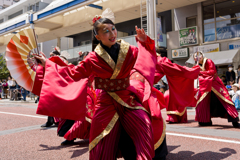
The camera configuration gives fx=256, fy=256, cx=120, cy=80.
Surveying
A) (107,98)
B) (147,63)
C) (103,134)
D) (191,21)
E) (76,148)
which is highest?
(191,21)

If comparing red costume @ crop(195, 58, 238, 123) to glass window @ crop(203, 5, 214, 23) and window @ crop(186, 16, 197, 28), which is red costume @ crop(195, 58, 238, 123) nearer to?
glass window @ crop(203, 5, 214, 23)

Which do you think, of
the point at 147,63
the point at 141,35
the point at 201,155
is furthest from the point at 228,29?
the point at 147,63

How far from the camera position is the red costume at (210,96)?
18.9ft

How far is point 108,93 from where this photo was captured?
2.58 m

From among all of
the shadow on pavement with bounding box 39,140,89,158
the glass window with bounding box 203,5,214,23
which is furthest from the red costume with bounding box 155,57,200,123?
the glass window with bounding box 203,5,214,23

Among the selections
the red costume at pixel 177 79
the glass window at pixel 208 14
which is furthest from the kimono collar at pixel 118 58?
the glass window at pixel 208 14

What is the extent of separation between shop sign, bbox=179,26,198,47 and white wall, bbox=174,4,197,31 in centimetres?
77

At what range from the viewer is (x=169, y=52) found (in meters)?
17.7

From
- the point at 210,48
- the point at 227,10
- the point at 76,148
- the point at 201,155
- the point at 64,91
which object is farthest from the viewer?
the point at 210,48

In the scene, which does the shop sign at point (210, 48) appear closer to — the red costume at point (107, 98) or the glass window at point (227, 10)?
the glass window at point (227, 10)

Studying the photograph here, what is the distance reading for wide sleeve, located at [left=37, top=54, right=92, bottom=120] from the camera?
2435 millimetres

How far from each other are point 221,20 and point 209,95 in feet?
37.3

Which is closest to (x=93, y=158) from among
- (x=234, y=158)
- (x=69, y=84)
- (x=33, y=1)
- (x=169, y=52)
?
(x=69, y=84)

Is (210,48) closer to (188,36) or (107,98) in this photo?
(188,36)
